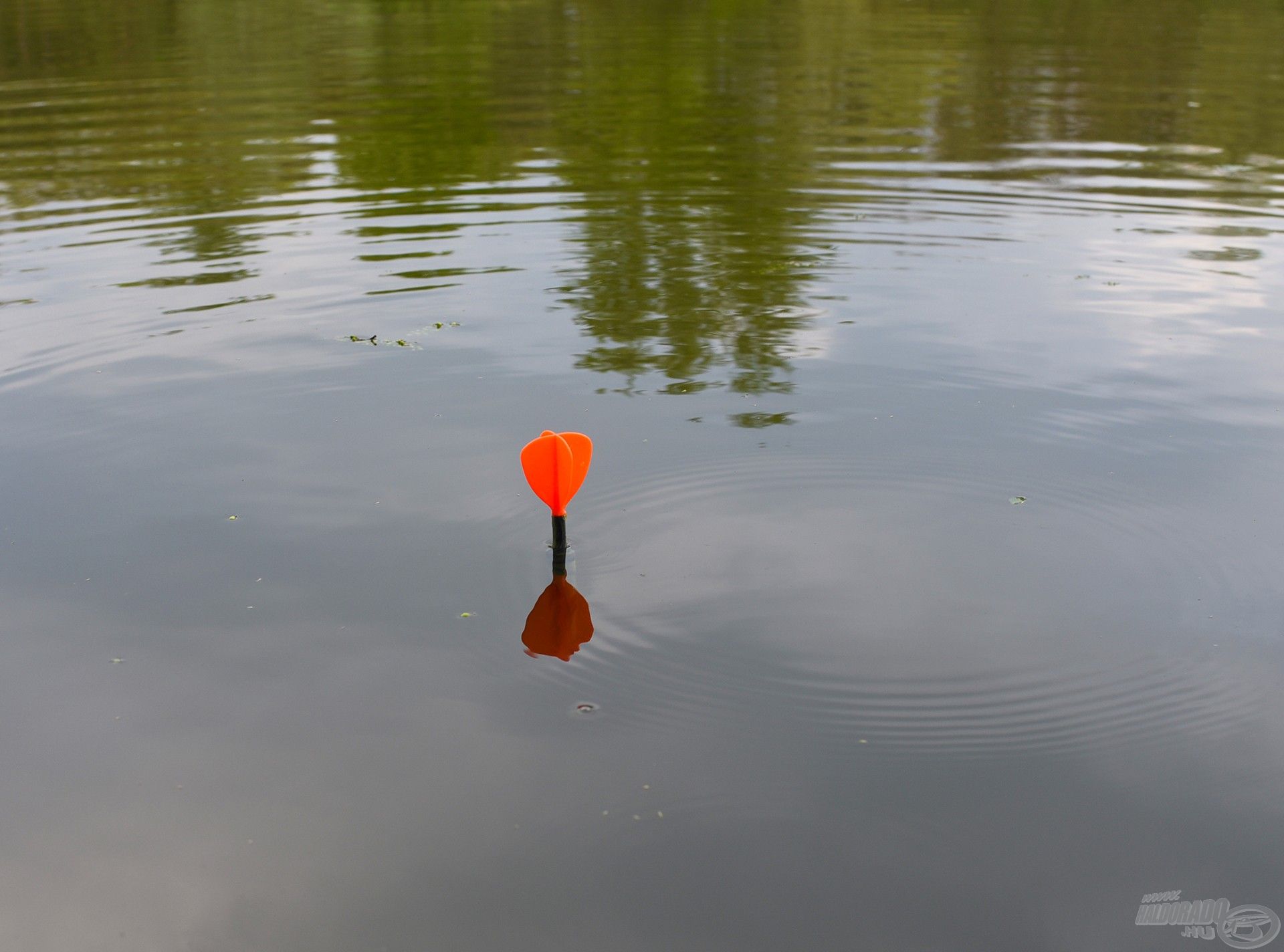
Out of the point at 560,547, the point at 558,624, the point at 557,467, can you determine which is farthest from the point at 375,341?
the point at 558,624

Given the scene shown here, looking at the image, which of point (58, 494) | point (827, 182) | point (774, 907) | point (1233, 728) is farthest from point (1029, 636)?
point (827, 182)

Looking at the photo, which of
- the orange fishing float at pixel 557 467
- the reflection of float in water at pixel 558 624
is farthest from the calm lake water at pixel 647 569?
the orange fishing float at pixel 557 467

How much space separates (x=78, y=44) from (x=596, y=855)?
27.5 metres

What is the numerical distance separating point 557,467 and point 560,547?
0.41 m

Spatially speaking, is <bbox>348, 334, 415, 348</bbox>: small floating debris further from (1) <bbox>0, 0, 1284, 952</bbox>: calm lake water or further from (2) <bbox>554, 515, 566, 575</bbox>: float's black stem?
(2) <bbox>554, 515, 566, 575</bbox>: float's black stem

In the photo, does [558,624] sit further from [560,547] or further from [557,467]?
[557,467]

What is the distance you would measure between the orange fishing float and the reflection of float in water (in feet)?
0.87

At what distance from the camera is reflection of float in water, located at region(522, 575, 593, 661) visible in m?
4.61

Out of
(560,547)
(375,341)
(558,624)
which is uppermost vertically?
(375,341)

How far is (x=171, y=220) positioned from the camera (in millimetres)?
11578

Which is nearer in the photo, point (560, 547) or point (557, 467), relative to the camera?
point (557, 467)

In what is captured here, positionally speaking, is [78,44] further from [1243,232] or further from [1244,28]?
[1244,28]

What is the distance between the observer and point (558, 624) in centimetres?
473

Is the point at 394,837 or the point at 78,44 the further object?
the point at 78,44
